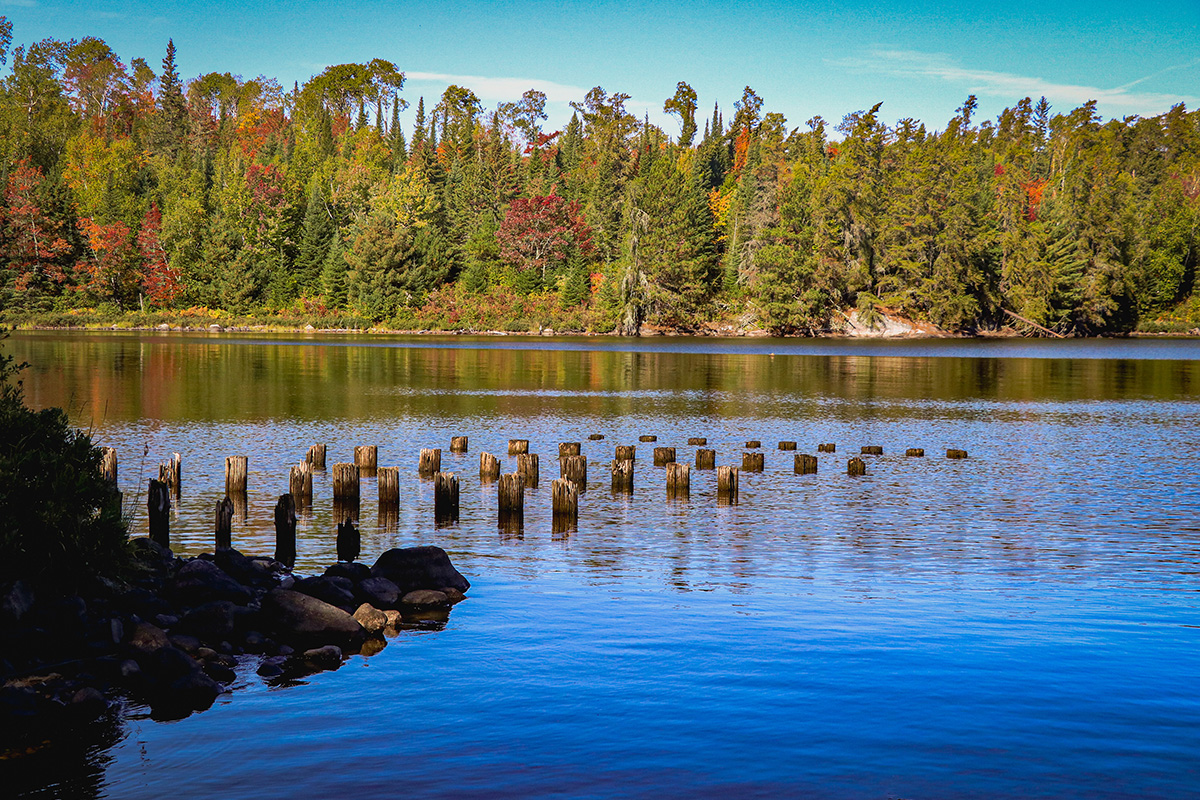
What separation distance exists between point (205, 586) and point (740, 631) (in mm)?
7531

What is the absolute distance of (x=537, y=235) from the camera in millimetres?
134250

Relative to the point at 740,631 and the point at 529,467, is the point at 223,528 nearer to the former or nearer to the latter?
the point at 740,631

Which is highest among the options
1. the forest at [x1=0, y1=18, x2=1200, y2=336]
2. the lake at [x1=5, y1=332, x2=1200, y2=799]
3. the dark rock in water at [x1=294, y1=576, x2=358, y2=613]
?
the forest at [x1=0, y1=18, x2=1200, y2=336]

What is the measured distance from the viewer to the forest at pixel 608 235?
12569 cm

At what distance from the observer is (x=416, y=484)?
2691 centimetres

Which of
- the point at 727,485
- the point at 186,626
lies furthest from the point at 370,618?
the point at 727,485

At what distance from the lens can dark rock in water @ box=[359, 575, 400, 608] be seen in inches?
585

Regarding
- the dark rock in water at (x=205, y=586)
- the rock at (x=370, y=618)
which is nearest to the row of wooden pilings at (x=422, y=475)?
the dark rock in water at (x=205, y=586)

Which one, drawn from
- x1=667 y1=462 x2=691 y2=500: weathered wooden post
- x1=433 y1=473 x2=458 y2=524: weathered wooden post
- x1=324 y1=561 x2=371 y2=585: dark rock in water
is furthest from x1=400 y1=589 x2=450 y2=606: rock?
x1=667 y1=462 x2=691 y2=500: weathered wooden post

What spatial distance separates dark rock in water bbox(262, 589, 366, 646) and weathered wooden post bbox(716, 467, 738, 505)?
40.9ft

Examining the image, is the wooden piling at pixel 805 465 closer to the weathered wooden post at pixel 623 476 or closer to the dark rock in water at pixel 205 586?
the weathered wooden post at pixel 623 476

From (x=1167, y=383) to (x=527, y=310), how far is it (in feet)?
276

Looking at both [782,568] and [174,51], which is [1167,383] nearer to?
[782,568]

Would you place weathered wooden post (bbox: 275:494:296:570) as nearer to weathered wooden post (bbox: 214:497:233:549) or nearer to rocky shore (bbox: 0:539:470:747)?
weathered wooden post (bbox: 214:497:233:549)
